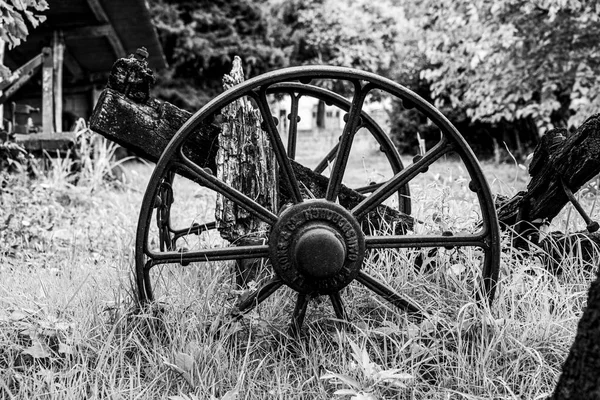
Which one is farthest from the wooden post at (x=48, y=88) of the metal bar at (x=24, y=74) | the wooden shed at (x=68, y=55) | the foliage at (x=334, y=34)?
the foliage at (x=334, y=34)

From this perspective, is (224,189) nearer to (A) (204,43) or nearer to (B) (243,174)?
(B) (243,174)

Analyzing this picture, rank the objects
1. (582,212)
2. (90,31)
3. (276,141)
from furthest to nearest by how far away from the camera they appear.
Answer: (90,31) → (582,212) → (276,141)

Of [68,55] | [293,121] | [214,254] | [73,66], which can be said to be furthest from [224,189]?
[73,66]

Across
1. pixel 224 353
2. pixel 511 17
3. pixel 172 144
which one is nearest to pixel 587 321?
pixel 224 353

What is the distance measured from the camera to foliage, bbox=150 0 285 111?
14.0m

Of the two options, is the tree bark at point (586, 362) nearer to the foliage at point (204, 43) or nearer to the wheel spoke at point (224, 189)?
the wheel spoke at point (224, 189)

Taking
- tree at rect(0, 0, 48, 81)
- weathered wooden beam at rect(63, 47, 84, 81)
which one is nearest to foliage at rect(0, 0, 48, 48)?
tree at rect(0, 0, 48, 81)

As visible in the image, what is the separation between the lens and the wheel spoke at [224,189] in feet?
8.52

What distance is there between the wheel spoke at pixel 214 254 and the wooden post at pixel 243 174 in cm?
25

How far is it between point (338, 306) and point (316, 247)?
360 mm

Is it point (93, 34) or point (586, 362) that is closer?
point (586, 362)

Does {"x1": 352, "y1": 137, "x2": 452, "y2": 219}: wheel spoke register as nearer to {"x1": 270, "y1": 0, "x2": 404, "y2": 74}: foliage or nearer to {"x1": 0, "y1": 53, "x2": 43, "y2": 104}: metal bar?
{"x1": 0, "y1": 53, "x2": 43, "y2": 104}: metal bar

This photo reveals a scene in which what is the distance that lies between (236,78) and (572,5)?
5.12m

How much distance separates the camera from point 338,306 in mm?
2697
